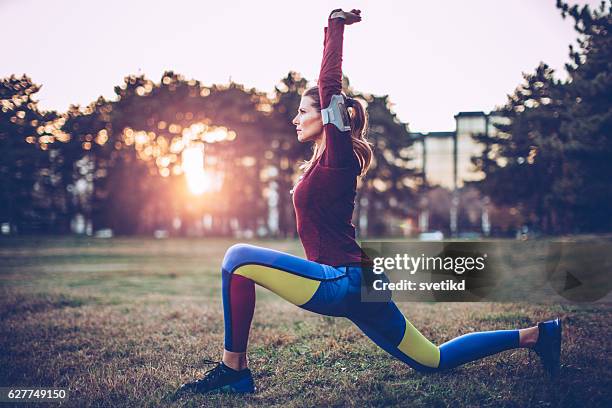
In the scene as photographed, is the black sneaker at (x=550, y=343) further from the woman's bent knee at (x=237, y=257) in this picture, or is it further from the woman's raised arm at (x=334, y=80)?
the woman's bent knee at (x=237, y=257)

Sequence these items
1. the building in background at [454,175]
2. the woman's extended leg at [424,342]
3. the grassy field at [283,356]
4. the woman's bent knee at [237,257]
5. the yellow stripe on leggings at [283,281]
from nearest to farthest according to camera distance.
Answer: the yellow stripe on leggings at [283,281] < the woman's bent knee at [237,257] < the woman's extended leg at [424,342] < the grassy field at [283,356] < the building in background at [454,175]

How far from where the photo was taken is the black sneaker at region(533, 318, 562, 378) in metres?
3.36

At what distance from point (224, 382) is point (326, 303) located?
85 centimetres

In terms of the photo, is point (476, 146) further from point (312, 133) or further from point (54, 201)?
point (312, 133)

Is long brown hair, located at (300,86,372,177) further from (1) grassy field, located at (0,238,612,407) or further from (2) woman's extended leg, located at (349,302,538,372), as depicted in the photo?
(1) grassy field, located at (0,238,612,407)

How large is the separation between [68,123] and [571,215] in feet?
32.4

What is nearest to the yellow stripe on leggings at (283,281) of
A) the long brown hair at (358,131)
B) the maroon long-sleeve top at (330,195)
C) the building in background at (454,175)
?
the maroon long-sleeve top at (330,195)

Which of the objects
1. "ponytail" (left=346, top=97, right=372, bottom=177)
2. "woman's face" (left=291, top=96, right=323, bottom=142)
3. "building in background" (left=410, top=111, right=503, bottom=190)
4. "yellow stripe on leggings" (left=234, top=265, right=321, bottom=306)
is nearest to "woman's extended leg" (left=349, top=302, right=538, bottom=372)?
"yellow stripe on leggings" (left=234, top=265, right=321, bottom=306)

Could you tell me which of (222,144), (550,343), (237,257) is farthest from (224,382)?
(222,144)

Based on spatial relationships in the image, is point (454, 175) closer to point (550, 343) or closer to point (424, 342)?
point (550, 343)

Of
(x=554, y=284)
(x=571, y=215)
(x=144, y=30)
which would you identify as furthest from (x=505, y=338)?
(x=571, y=215)

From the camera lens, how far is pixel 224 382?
324 cm

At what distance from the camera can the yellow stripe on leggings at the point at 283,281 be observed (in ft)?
9.55

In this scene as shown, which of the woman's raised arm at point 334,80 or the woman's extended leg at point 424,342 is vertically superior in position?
the woman's raised arm at point 334,80
